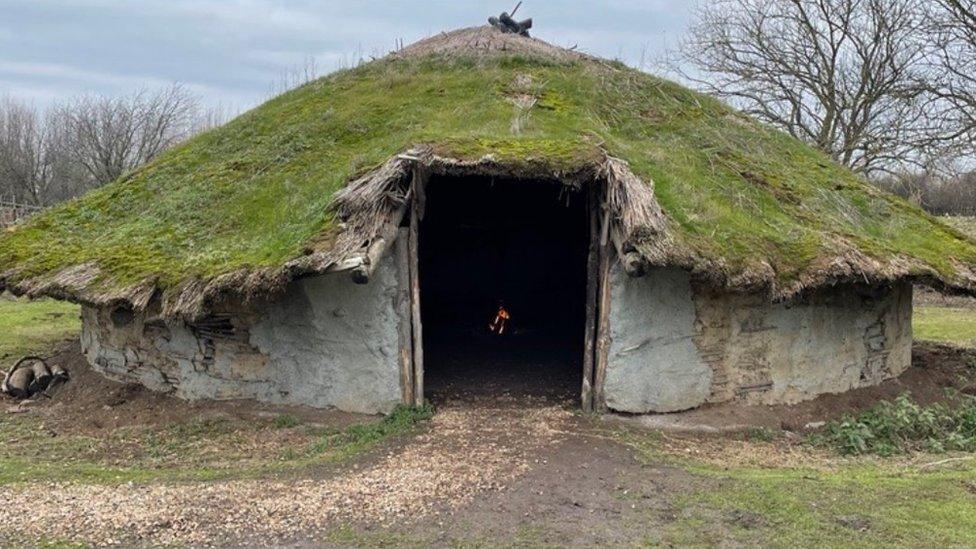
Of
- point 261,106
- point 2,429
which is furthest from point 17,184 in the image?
point 2,429

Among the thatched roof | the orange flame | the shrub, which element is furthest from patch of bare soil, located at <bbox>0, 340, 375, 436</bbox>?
the orange flame

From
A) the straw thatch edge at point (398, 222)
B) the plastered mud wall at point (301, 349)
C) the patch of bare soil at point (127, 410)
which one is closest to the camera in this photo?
the straw thatch edge at point (398, 222)

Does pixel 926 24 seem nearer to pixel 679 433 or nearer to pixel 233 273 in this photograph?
pixel 679 433

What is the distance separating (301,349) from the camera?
7.75 meters

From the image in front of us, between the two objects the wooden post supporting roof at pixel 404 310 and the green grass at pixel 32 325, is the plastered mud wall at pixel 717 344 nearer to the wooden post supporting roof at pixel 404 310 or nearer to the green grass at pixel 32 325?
the wooden post supporting roof at pixel 404 310

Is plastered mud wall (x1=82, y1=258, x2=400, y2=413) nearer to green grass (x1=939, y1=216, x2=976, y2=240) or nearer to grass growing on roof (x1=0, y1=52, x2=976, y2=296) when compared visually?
grass growing on roof (x1=0, y1=52, x2=976, y2=296)

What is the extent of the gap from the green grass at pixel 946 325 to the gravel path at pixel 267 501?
9304mm

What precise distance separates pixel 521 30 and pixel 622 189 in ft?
20.8

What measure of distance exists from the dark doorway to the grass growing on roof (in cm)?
160

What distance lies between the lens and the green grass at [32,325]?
12047 millimetres

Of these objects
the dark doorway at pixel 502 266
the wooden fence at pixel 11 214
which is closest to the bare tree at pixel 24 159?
the wooden fence at pixel 11 214

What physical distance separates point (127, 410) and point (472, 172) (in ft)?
13.6

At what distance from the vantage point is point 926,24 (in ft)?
58.7

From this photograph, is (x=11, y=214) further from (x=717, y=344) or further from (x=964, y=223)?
(x=964, y=223)
